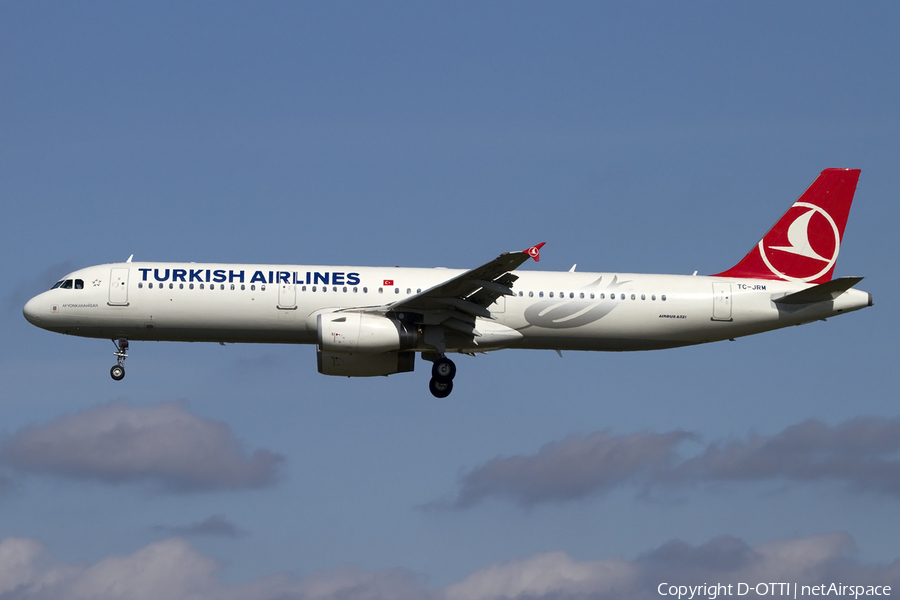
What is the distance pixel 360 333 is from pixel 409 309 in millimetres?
1874

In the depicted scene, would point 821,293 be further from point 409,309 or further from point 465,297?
point 409,309

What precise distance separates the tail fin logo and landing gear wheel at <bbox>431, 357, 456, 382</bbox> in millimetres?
12360

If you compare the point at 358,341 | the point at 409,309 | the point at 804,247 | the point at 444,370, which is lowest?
the point at 444,370

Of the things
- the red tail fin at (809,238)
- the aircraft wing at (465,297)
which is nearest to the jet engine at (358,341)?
the aircraft wing at (465,297)

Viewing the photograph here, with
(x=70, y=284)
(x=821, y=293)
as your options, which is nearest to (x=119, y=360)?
(x=70, y=284)

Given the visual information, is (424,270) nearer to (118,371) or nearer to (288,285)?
(288,285)

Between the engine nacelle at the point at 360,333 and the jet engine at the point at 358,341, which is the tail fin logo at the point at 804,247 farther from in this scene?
the engine nacelle at the point at 360,333

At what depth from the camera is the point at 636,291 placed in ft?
143

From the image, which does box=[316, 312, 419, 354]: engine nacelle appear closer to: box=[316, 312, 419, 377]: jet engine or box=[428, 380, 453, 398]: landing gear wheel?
box=[316, 312, 419, 377]: jet engine

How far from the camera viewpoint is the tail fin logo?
46.0 meters

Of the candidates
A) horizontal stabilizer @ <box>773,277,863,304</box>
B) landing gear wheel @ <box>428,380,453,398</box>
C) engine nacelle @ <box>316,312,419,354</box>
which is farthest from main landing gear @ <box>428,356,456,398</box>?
horizontal stabilizer @ <box>773,277,863,304</box>

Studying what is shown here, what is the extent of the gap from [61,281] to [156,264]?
3.31 metres

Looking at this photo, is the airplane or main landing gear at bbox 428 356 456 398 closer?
the airplane

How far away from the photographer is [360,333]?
4094cm
